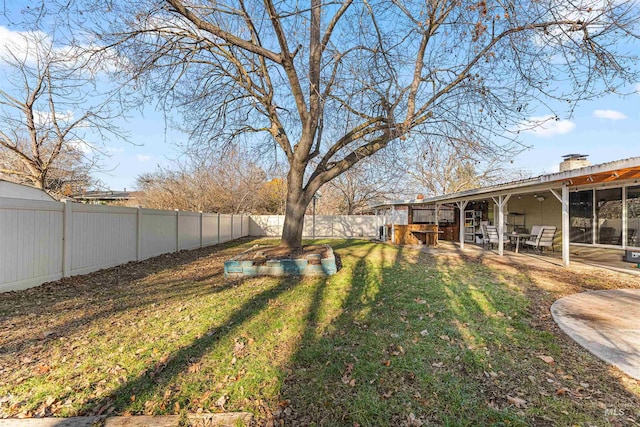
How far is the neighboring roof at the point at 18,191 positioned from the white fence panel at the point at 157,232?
228 centimetres

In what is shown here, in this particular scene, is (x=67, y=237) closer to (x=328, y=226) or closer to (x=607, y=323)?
(x=607, y=323)

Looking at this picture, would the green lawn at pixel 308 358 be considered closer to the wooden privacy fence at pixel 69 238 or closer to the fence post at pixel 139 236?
the wooden privacy fence at pixel 69 238

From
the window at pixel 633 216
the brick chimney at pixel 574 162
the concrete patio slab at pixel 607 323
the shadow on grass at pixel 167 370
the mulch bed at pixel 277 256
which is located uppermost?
the brick chimney at pixel 574 162

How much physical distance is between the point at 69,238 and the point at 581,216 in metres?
13.6

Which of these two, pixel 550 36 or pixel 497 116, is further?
pixel 497 116

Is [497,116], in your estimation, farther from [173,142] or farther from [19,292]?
[19,292]

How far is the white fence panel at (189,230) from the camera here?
11.7 metres

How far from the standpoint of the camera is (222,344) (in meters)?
3.51

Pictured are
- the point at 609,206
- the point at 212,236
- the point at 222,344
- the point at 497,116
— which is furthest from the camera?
the point at 212,236

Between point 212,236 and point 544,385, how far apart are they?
14264 mm

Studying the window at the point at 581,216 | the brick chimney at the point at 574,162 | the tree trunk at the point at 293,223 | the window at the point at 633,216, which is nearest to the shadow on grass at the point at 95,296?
the tree trunk at the point at 293,223

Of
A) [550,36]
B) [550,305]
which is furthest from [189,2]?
[550,305]

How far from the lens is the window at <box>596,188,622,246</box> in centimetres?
858

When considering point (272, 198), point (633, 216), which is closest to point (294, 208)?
point (633, 216)
